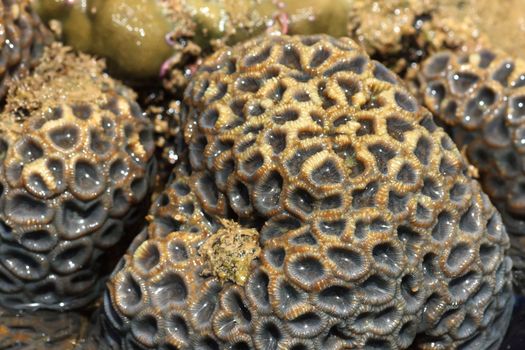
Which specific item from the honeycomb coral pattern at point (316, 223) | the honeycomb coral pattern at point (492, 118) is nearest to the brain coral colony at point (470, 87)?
the honeycomb coral pattern at point (492, 118)

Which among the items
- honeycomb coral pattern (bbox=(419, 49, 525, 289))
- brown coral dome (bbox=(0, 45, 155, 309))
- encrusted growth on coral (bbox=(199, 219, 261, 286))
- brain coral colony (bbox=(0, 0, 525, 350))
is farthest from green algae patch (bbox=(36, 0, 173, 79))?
honeycomb coral pattern (bbox=(419, 49, 525, 289))

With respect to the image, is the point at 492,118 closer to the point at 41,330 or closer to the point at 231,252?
the point at 231,252

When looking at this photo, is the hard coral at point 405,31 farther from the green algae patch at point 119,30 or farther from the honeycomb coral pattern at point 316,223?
the green algae patch at point 119,30

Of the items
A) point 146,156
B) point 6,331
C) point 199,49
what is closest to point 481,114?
point 199,49

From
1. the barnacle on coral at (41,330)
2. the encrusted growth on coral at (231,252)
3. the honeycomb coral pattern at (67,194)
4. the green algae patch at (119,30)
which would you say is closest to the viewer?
the encrusted growth on coral at (231,252)

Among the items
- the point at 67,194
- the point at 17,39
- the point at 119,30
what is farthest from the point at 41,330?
the point at 119,30

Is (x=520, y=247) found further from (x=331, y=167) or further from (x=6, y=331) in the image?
(x=6, y=331)
